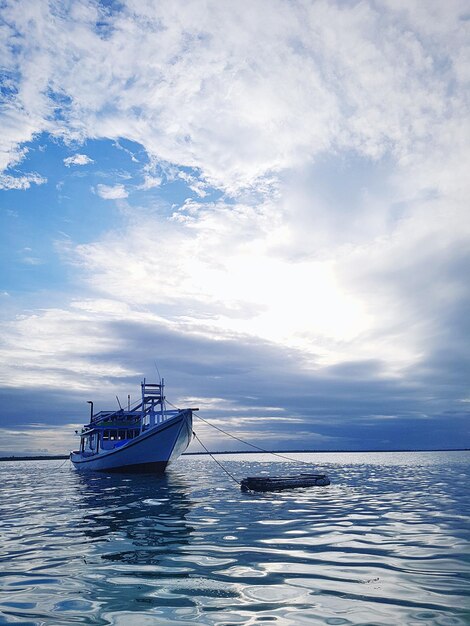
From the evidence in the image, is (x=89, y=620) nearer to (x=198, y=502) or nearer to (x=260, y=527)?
(x=260, y=527)

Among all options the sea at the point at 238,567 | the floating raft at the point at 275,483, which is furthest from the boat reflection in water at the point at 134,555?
the floating raft at the point at 275,483

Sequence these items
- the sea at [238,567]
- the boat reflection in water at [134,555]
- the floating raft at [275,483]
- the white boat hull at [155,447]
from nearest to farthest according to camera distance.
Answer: the sea at [238,567]
the boat reflection in water at [134,555]
the floating raft at [275,483]
the white boat hull at [155,447]

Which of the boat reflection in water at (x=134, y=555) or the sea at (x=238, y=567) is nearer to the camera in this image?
the sea at (x=238, y=567)

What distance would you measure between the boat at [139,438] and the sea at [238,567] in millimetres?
21884

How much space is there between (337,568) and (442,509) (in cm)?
1183

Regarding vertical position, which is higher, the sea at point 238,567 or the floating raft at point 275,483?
the sea at point 238,567

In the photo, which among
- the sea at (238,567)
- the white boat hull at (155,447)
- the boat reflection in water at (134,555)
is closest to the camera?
the sea at (238,567)

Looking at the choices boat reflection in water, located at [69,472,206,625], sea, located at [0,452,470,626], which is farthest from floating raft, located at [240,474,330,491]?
sea, located at [0,452,470,626]

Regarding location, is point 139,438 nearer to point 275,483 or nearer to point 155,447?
point 155,447

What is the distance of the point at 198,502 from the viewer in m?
21.1

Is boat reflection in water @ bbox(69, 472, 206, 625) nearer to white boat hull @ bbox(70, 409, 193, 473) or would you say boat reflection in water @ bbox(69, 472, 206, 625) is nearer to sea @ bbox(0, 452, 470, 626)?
sea @ bbox(0, 452, 470, 626)

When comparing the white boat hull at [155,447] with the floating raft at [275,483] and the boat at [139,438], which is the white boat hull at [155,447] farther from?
the floating raft at [275,483]

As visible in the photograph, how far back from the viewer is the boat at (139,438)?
40406 mm

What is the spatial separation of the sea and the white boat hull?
21.6m
